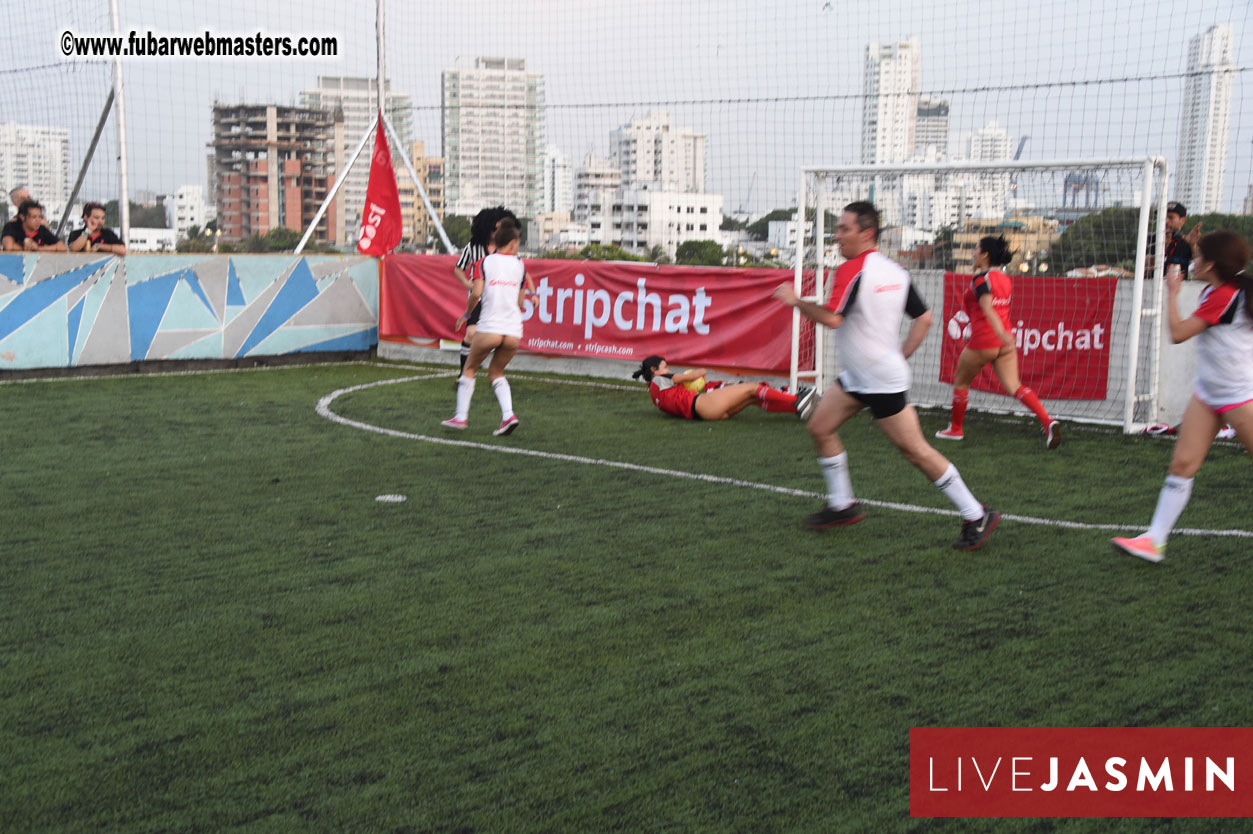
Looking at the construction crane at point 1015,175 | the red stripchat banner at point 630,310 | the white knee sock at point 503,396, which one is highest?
the construction crane at point 1015,175

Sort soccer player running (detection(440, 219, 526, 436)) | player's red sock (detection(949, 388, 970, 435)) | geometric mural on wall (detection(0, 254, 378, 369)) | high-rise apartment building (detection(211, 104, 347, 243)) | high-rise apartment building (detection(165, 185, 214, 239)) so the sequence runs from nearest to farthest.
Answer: soccer player running (detection(440, 219, 526, 436)) → player's red sock (detection(949, 388, 970, 435)) → geometric mural on wall (detection(0, 254, 378, 369)) → high-rise apartment building (detection(165, 185, 214, 239)) → high-rise apartment building (detection(211, 104, 347, 243))

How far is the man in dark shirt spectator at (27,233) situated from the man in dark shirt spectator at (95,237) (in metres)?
0.24

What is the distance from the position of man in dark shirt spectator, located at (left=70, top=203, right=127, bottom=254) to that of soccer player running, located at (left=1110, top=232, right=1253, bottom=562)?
1261cm

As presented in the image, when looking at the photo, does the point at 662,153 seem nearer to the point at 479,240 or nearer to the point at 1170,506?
the point at 479,240

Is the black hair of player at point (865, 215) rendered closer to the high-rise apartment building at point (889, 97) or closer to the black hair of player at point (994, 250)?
the black hair of player at point (994, 250)

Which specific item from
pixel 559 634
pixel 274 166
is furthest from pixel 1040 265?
pixel 274 166

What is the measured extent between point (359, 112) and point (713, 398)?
9.56 meters

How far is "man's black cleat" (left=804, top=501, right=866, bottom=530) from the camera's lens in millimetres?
6895

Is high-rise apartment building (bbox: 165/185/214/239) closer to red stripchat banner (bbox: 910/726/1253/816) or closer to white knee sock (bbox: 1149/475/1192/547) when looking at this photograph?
white knee sock (bbox: 1149/475/1192/547)

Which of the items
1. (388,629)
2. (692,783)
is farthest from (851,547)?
(692,783)

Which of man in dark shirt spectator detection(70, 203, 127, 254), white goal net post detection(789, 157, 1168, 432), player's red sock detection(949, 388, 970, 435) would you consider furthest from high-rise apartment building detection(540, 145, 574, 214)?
player's red sock detection(949, 388, 970, 435)

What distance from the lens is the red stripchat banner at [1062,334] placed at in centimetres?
1161

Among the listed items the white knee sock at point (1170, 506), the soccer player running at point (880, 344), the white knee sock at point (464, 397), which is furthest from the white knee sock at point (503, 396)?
the white knee sock at point (1170, 506)

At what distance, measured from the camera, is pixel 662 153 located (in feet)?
49.7
